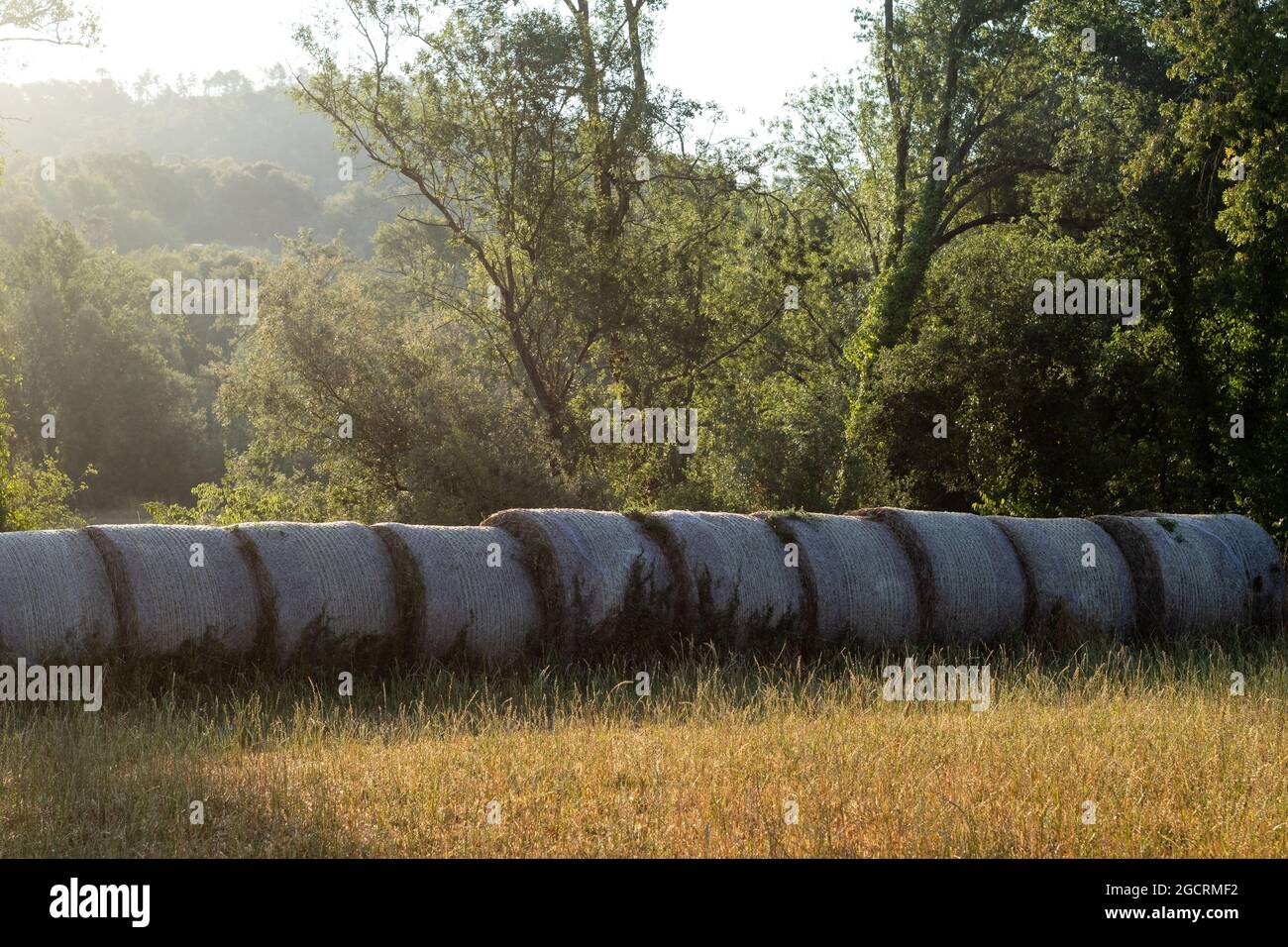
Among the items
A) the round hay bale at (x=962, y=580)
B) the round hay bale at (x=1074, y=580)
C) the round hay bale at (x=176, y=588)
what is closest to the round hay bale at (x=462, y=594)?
the round hay bale at (x=176, y=588)

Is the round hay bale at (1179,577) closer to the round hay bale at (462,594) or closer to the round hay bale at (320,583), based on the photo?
the round hay bale at (462,594)

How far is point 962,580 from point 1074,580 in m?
1.34

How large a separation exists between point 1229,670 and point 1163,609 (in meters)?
2.43

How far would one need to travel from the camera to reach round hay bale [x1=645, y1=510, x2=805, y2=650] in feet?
40.5

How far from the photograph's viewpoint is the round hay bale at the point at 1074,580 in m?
13.4

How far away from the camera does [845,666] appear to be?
11.8 metres

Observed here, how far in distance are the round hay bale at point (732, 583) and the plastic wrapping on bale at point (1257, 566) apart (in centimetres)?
489

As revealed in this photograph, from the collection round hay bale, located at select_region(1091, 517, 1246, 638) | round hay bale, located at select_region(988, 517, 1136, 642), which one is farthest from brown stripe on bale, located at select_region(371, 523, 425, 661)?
round hay bale, located at select_region(1091, 517, 1246, 638)

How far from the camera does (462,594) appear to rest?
38.2 feet

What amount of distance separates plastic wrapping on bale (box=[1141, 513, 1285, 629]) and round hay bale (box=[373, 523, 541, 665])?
7.50 m

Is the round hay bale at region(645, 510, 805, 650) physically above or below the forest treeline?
below

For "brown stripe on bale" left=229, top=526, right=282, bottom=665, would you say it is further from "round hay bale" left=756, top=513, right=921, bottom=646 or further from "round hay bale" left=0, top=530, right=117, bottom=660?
"round hay bale" left=756, top=513, right=921, bottom=646

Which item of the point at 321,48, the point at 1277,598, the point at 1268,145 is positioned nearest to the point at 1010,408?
the point at 1268,145
